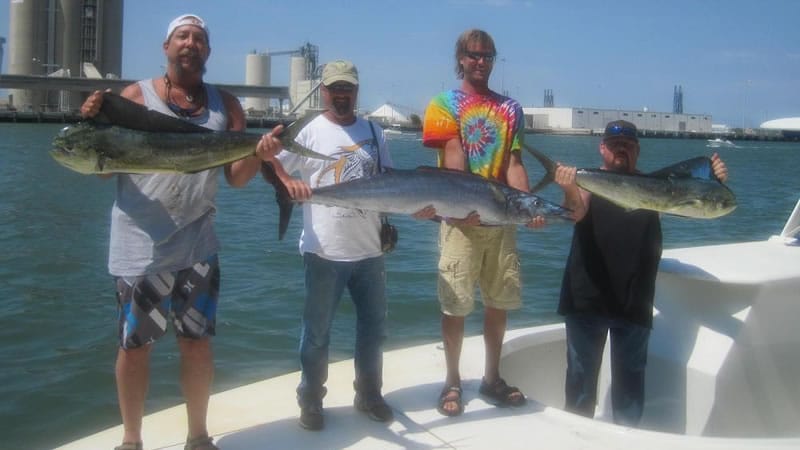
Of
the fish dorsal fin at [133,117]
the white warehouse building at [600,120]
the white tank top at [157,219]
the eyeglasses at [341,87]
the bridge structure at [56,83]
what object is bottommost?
the white tank top at [157,219]

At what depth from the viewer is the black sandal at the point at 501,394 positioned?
4.04 m

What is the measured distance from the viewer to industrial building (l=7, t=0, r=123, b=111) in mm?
86500

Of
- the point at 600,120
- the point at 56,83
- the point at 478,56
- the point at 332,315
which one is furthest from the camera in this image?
the point at 600,120

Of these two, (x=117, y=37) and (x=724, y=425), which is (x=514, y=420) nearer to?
(x=724, y=425)

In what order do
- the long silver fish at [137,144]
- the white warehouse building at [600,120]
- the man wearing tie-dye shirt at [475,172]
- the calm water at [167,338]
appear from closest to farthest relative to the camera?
the long silver fish at [137,144]
the man wearing tie-dye shirt at [475,172]
the calm water at [167,338]
the white warehouse building at [600,120]

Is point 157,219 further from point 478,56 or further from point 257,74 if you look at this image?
point 257,74

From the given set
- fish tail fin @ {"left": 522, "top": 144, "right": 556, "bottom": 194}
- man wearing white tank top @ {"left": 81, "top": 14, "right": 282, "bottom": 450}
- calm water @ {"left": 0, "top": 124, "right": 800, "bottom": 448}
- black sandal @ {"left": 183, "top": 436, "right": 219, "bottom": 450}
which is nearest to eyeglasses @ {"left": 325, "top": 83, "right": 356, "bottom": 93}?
man wearing white tank top @ {"left": 81, "top": 14, "right": 282, "bottom": 450}

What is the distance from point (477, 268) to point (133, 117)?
195 cm

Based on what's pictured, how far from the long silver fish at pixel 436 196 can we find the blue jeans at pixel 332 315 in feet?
1.21

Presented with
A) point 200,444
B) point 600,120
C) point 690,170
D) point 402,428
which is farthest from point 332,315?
point 600,120

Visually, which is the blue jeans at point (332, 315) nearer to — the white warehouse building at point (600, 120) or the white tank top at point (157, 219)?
the white tank top at point (157, 219)

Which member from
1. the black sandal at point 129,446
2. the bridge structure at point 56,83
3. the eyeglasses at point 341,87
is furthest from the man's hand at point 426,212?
the bridge structure at point 56,83

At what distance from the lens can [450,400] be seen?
4008mm

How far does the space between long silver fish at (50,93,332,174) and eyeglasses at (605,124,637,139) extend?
2.06 metres
